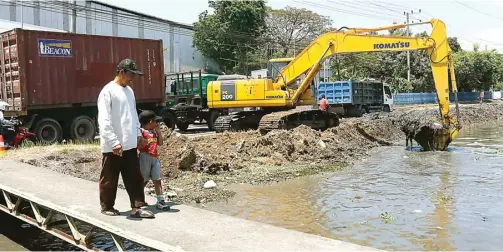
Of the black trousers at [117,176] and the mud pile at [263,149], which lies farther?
the mud pile at [263,149]

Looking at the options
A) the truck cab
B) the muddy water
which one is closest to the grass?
the muddy water

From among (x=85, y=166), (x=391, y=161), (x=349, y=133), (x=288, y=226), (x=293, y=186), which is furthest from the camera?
(x=349, y=133)

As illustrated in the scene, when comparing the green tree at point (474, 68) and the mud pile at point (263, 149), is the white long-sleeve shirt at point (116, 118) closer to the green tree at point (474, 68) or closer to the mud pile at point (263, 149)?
the mud pile at point (263, 149)

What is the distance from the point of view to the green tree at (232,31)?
42.8 m

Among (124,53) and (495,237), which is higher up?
(124,53)

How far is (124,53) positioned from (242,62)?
28.4m

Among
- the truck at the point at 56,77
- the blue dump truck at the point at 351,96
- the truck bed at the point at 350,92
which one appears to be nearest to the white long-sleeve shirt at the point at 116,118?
the truck at the point at 56,77

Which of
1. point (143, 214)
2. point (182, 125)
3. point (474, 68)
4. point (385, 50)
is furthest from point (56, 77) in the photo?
point (474, 68)

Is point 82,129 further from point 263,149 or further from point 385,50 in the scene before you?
point 385,50

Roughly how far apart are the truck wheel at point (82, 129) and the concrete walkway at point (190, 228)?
8515 mm

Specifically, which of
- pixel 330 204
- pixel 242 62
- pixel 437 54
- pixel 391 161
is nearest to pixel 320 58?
pixel 437 54

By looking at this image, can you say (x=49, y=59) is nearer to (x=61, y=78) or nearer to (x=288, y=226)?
(x=61, y=78)

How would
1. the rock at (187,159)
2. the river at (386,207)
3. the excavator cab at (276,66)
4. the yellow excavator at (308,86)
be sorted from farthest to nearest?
1. the excavator cab at (276,66)
2. the yellow excavator at (308,86)
3. the rock at (187,159)
4. the river at (386,207)

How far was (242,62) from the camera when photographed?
44.5m
